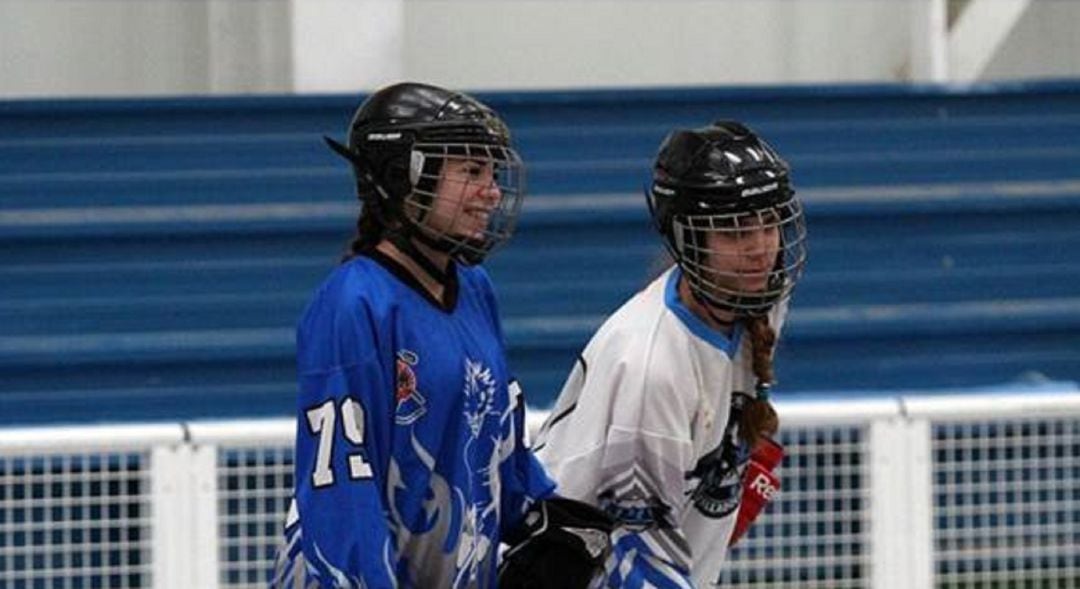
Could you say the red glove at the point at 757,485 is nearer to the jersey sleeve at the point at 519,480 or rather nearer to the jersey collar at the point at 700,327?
the jersey collar at the point at 700,327

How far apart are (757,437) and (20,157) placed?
3.20 meters

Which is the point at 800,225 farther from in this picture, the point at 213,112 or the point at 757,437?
the point at 213,112

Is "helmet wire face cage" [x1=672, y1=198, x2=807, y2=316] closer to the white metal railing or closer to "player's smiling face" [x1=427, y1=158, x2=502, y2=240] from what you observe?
"player's smiling face" [x1=427, y1=158, x2=502, y2=240]

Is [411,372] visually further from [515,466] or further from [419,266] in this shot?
[515,466]

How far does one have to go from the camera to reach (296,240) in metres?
6.41

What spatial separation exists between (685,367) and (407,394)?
18.2 inches

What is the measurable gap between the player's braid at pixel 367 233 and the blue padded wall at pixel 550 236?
123 inches

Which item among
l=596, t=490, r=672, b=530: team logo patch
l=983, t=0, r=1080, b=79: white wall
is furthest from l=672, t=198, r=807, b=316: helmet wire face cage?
l=983, t=0, r=1080, b=79: white wall

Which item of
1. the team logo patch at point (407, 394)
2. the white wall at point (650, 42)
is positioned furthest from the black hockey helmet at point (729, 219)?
the white wall at point (650, 42)

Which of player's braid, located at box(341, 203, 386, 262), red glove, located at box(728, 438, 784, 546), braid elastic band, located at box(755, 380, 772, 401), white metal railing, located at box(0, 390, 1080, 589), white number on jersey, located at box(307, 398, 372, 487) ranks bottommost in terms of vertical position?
white metal railing, located at box(0, 390, 1080, 589)

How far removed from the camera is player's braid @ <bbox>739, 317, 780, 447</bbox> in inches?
136

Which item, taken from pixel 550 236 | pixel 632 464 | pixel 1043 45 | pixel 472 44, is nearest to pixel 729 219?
pixel 632 464

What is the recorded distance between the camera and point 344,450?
2.98m

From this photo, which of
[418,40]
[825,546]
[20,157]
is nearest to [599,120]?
[418,40]
